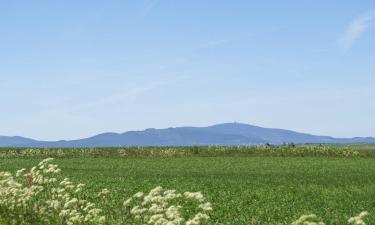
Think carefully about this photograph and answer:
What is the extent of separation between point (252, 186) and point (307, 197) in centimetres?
624

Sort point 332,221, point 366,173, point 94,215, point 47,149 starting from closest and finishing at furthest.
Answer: point 94,215
point 332,221
point 366,173
point 47,149

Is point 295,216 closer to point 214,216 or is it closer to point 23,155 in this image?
point 214,216

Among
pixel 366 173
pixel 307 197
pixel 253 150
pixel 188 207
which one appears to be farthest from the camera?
pixel 253 150

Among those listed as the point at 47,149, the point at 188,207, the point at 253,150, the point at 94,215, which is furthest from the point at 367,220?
the point at 47,149

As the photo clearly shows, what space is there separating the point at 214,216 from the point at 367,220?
5.78m

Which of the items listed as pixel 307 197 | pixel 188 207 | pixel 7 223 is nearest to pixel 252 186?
pixel 307 197

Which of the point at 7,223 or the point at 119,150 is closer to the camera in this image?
the point at 7,223

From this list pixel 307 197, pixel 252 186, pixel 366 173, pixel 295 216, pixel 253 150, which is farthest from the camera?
pixel 253 150

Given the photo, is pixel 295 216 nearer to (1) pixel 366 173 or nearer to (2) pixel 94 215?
(2) pixel 94 215

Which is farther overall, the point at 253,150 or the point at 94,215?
the point at 253,150

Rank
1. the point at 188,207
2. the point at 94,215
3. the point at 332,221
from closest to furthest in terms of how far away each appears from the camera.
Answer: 1. the point at 94,215
2. the point at 332,221
3. the point at 188,207

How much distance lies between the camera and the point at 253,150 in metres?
93.9

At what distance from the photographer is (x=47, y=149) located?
342 ft

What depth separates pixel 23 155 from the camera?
99062 mm
